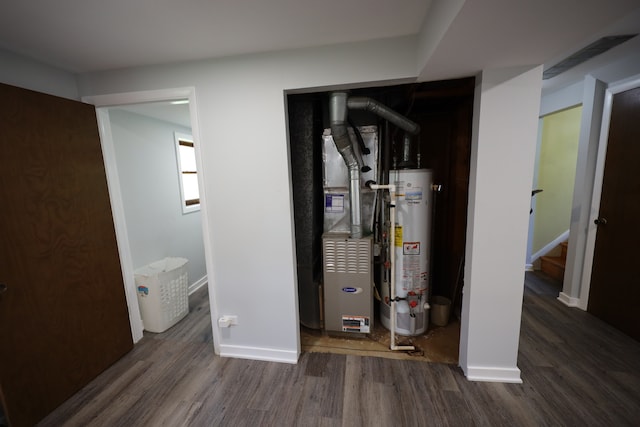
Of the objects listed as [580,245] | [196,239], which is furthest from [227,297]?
[580,245]

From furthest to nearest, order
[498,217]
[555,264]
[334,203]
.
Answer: [555,264] → [334,203] → [498,217]

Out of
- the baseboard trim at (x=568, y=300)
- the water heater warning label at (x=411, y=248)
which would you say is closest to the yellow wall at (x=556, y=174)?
the baseboard trim at (x=568, y=300)

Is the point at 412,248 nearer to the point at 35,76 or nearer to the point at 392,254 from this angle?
the point at 392,254

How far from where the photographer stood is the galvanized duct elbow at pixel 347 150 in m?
1.81

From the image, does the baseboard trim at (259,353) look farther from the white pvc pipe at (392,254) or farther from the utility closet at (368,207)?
the white pvc pipe at (392,254)

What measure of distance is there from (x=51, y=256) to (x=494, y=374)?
301 centimetres

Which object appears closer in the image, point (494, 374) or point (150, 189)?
point (494, 374)

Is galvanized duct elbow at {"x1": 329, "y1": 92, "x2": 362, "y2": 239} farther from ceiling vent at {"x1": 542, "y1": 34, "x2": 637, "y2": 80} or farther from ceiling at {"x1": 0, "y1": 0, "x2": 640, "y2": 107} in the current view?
ceiling vent at {"x1": 542, "y1": 34, "x2": 637, "y2": 80}

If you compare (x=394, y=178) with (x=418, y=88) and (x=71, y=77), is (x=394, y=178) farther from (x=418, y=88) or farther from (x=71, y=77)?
(x=71, y=77)

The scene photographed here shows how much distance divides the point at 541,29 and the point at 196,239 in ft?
11.9

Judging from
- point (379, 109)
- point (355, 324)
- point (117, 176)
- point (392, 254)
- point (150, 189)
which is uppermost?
point (379, 109)

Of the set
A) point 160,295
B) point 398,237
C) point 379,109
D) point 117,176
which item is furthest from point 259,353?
point 379,109

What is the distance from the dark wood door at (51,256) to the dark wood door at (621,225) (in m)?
4.20

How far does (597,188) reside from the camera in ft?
7.27
